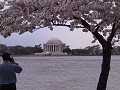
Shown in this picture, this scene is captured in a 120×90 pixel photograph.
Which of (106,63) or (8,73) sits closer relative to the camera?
(8,73)

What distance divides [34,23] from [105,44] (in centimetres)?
303

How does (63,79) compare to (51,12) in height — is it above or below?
below

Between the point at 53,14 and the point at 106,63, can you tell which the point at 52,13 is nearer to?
the point at 53,14

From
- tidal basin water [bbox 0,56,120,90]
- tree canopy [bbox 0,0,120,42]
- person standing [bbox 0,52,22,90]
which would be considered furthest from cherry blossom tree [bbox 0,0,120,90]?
tidal basin water [bbox 0,56,120,90]

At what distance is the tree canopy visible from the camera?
35.8 ft

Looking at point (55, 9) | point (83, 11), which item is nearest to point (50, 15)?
point (55, 9)

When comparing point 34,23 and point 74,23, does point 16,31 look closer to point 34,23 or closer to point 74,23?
point 34,23

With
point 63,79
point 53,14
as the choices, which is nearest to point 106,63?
point 53,14

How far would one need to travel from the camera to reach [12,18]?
11406mm

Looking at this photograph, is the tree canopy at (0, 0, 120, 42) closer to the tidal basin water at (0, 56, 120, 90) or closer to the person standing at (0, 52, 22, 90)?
the person standing at (0, 52, 22, 90)

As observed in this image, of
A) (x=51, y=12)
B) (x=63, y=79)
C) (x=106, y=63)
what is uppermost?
(x=51, y=12)

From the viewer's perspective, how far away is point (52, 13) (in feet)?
36.6

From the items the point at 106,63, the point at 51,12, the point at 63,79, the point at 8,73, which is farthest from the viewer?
the point at 63,79

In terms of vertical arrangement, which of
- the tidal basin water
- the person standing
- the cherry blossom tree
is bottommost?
the tidal basin water
